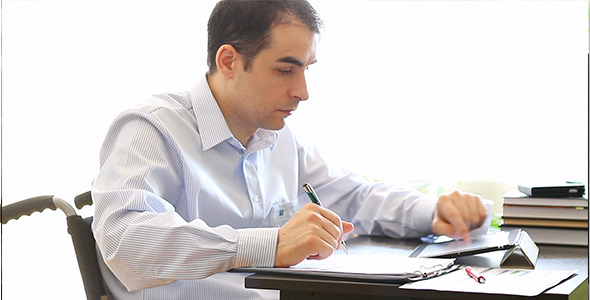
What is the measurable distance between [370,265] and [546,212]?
0.53m

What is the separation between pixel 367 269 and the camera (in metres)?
0.79

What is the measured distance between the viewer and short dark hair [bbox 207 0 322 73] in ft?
4.07

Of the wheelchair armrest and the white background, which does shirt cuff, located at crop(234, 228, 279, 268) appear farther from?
the white background

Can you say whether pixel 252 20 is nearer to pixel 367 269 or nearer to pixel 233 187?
pixel 233 187

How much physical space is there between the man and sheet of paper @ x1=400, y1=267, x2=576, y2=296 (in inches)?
6.5

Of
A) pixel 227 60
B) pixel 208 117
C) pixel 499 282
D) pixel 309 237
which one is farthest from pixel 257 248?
pixel 227 60

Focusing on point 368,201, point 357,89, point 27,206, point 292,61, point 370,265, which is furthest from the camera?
point 357,89

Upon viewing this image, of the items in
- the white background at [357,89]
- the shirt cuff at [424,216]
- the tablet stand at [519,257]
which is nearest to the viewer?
the tablet stand at [519,257]

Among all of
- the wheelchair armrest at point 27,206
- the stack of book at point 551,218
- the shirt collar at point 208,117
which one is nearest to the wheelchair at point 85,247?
the wheelchair armrest at point 27,206

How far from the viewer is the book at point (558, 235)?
1.17m

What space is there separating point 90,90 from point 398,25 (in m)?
1.10

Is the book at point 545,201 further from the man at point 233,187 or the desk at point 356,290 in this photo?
the desk at point 356,290

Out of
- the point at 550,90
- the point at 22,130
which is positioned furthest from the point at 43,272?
the point at 550,90

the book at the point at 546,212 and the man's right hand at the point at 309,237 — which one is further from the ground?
the man's right hand at the point at 309,237
